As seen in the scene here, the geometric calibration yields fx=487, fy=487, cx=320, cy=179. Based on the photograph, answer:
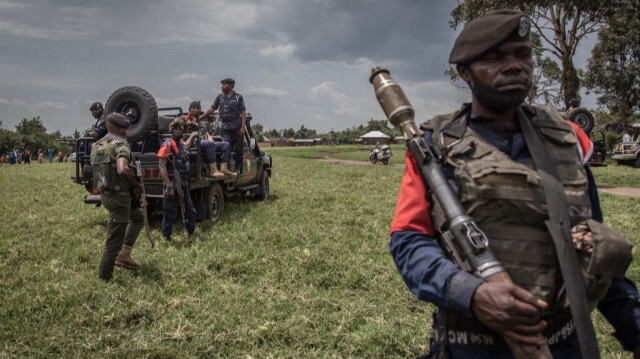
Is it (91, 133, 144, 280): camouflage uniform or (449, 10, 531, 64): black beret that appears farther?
(91, 133, 144, 280): camouflage uniform

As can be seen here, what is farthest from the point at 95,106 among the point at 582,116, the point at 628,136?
the point at 628,136

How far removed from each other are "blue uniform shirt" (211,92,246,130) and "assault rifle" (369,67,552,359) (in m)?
8.04

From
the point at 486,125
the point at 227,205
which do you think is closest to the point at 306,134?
the point at 227,205

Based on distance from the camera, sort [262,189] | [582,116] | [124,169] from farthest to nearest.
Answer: [262,189] < [582,116] < [124,169]

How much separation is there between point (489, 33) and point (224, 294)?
4.04 metres

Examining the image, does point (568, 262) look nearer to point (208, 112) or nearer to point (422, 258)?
point (422, 258)

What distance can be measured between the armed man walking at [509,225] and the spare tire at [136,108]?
7609 mm

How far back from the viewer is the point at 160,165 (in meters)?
7.07

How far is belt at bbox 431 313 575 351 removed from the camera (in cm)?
160

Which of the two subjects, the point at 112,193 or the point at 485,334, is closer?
the point at 485,334

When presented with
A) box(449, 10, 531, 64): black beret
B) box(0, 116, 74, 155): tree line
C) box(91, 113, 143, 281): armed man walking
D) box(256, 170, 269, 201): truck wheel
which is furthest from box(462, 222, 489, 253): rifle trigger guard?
box(0, 116, 74, 155): tree line

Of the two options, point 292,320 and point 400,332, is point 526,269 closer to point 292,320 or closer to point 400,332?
point 400,332

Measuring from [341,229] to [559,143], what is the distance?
630 centimetres

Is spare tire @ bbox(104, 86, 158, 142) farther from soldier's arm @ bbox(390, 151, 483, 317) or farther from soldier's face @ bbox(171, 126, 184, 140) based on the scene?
soldier's arm @ bbox(390, 151, 483, 317)
